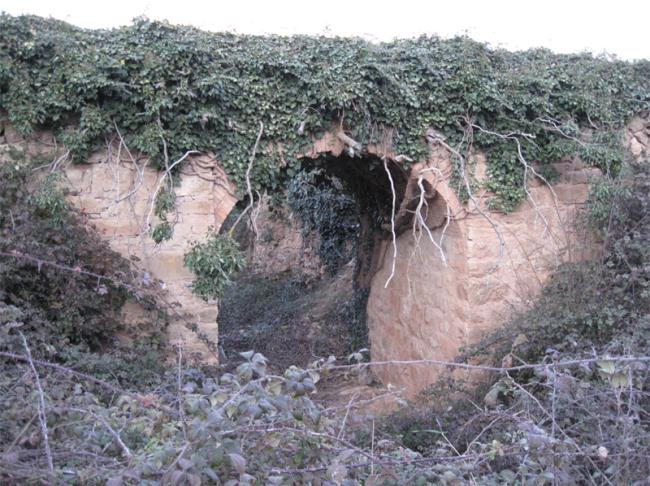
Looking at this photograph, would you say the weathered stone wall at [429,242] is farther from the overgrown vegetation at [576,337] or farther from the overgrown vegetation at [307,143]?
the overgrown vegetation at [576,337]

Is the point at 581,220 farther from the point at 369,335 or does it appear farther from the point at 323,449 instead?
the point at 323,449

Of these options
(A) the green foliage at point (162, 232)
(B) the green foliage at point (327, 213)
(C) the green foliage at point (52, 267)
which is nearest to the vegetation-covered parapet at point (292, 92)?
(C) the green foliage at point (52, 267)

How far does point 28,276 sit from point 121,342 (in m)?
0.86

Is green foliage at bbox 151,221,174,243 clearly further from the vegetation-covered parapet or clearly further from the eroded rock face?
the eroded rock face

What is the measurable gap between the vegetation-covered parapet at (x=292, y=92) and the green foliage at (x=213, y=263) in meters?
0.64

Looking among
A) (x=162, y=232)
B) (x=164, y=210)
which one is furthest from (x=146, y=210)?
(x=162, y=232)

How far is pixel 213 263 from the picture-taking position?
447 cm

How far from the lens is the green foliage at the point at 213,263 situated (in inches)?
177

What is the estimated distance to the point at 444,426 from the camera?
4562mm

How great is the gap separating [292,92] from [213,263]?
1.58 m

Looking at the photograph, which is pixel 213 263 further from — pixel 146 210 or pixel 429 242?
pixel 429 242

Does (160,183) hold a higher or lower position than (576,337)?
higher

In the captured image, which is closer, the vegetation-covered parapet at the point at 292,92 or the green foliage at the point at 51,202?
the green foliage at the point at 51,202

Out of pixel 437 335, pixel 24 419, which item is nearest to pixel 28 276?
pixel 24 419
